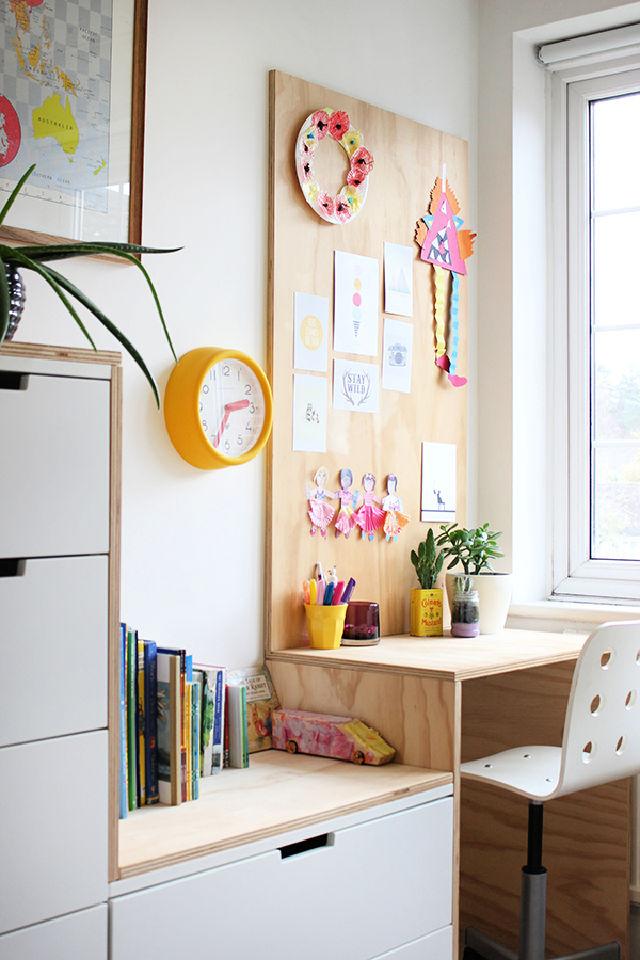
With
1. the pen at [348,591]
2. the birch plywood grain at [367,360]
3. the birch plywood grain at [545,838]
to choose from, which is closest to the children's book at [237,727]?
the birch plywood grain at [367,360]

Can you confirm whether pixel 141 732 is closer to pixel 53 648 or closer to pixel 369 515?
pixel 53 648

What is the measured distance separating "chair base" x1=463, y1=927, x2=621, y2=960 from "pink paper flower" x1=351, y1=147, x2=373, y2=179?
1763 millimetres

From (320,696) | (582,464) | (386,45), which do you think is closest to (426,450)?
(582,464)

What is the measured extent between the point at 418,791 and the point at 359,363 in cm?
100

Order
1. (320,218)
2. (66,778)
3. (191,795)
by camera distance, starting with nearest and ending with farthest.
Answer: (66,778) → (191,795) → (320,218)

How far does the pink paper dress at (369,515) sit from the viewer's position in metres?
2.54

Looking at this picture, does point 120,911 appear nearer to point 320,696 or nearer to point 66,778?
point 66,778

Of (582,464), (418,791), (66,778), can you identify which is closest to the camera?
(66,778)

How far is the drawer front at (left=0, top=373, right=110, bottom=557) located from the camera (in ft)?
4.48

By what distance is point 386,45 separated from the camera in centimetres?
269

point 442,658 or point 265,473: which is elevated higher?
point 265,473

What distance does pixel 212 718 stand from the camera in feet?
6.57

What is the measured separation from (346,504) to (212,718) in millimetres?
667

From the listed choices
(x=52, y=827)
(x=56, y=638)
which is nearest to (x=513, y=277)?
(x=56, y=638)
